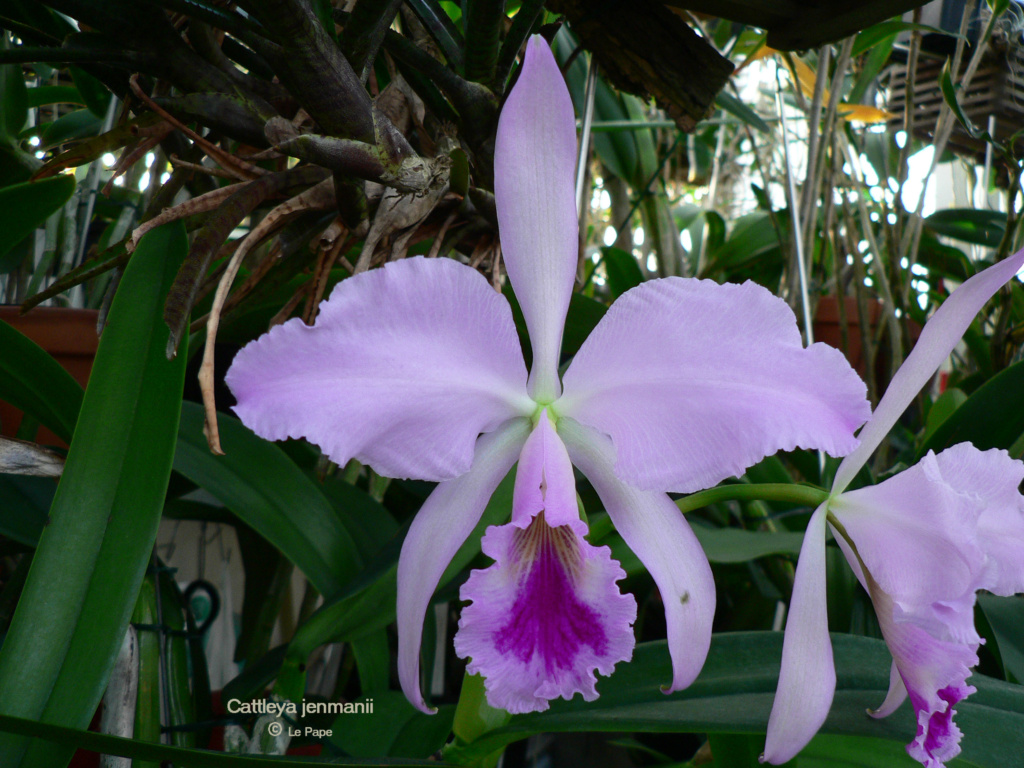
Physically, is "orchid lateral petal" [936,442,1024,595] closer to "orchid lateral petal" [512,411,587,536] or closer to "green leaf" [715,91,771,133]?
"orchid lateral petal" [512,411,587,536]

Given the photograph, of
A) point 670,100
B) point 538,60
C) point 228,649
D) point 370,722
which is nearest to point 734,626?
point 370,722

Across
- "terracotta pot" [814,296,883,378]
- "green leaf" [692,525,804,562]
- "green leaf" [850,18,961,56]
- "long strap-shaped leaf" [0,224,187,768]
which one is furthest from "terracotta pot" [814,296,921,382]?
"long strap-shaped leaf" [0,224,187,768]

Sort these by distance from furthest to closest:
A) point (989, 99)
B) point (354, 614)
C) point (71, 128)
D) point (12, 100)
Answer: point (989, 99) → point (71, 128) → point (12, 100) → point (354, 614)

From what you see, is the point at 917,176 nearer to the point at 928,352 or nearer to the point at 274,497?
the point at 928,352

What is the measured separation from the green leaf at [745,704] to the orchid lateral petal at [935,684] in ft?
0.15

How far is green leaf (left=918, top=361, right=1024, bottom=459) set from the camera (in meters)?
0.58

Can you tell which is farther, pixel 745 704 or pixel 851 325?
pixel 851 325

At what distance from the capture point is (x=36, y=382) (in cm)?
51

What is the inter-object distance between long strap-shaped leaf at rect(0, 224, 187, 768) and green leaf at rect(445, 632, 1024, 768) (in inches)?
8.8

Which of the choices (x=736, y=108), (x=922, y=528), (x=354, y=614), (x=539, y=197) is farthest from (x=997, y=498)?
(x=736, y=108)

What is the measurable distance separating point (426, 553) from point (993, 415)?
52cm

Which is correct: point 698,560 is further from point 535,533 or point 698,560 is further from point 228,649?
point 228,649

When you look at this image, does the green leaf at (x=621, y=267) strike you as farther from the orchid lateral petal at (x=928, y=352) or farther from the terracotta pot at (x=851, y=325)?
the orchid lateral petal at (x=928, y=352)

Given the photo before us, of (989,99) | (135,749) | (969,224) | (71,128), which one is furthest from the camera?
(969,224)
